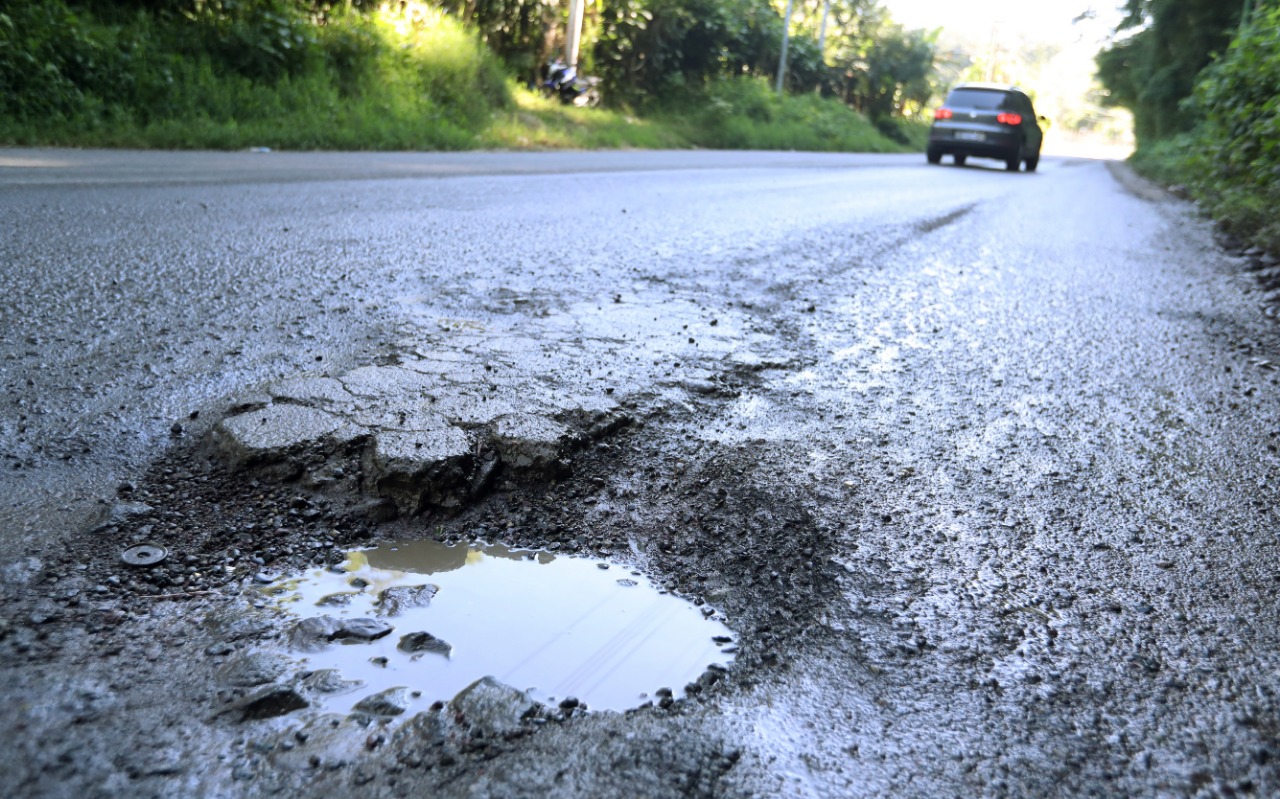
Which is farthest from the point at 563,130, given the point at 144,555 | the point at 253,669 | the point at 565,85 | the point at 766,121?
the point at 253,669

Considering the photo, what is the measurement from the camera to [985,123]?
17.1 meters

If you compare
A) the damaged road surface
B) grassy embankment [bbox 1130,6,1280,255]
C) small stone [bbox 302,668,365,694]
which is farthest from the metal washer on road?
grassy embankment [bbox 1130,6,1280,255]

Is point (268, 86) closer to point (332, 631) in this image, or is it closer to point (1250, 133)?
point (1250, 133)

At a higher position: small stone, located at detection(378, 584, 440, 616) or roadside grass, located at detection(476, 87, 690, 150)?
roadside grass, located at detection(476, 87, 690, 150)

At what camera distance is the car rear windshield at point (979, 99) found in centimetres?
1706

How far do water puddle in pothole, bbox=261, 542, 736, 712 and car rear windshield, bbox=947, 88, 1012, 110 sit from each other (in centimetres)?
1710

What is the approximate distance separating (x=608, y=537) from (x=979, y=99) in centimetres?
1706

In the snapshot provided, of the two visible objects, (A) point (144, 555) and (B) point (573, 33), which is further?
(B) point (573, 33)

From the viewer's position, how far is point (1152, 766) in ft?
4.49

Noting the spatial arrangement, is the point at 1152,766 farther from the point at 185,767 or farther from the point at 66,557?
the point at 66,557

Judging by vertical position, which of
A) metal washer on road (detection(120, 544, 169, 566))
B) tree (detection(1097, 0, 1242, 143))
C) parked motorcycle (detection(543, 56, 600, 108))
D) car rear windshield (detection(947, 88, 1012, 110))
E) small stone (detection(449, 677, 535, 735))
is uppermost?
tree (detection(1097, 0, 1242, 143))

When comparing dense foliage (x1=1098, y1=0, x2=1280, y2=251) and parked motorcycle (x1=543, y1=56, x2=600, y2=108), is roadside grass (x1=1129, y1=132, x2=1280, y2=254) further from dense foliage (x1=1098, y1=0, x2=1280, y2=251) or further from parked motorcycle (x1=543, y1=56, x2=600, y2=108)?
parked motorcycle (x1=543, y1=56, x2=600, y2=108)

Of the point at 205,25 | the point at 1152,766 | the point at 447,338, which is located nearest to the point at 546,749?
the point at 1152,766

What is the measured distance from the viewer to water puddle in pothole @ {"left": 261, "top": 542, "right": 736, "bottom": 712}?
59.6 inches
